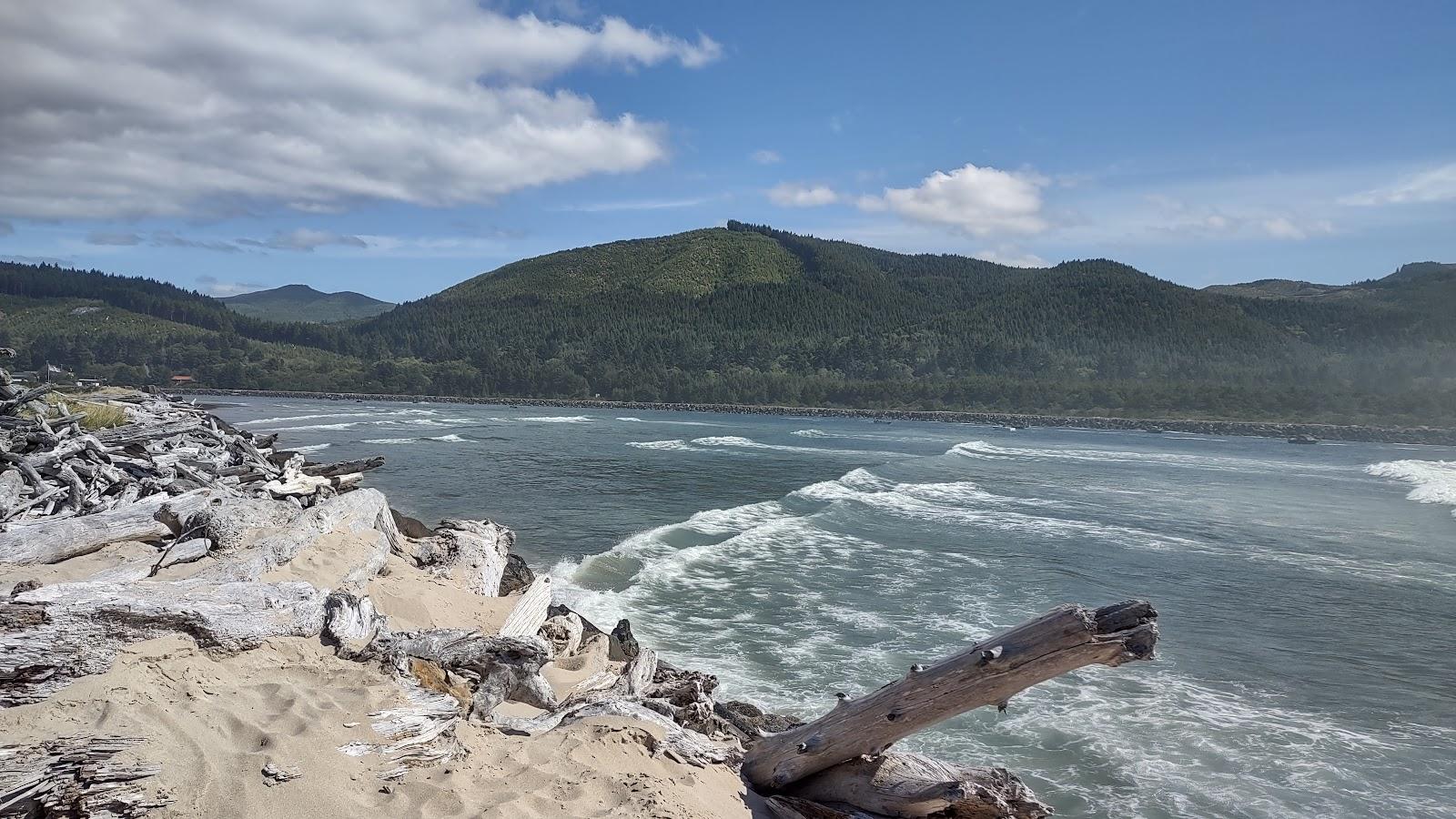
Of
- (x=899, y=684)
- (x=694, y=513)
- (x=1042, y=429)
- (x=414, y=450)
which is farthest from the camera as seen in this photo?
(x=1042, y=429)

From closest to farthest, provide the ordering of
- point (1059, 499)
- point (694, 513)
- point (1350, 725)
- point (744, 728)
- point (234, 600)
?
point (234, 600) < point (744, 728) < point (1350, 725) < point (694, 513) < point (1059, 499)

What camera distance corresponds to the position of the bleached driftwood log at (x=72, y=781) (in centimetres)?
304

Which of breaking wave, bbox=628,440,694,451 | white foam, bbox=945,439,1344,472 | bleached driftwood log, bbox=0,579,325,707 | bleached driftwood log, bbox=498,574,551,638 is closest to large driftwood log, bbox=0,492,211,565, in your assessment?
bleached driftwood log, bbox=0,579,325,707

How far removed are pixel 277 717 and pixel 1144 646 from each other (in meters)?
4.27

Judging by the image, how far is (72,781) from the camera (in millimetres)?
3193

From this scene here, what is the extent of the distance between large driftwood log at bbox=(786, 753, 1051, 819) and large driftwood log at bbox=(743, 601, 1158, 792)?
96 mm

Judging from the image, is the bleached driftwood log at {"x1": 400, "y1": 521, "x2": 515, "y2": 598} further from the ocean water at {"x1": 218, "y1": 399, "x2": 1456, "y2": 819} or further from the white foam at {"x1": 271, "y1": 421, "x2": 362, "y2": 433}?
the white foam at {"x1": 271, "y1": 421, "x2": 362, "y2": 433}

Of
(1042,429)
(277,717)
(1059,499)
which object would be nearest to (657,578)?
(277,717)

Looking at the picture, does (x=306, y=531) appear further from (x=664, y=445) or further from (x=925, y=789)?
(x=664, y=445)

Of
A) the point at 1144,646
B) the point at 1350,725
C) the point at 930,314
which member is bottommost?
the point at 1350,725

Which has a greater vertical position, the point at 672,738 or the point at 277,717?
the point at 277,717

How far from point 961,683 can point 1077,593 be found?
9408mm

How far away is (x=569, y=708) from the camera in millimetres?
5195

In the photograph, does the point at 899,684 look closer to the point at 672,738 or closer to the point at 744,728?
the point at 672,738
